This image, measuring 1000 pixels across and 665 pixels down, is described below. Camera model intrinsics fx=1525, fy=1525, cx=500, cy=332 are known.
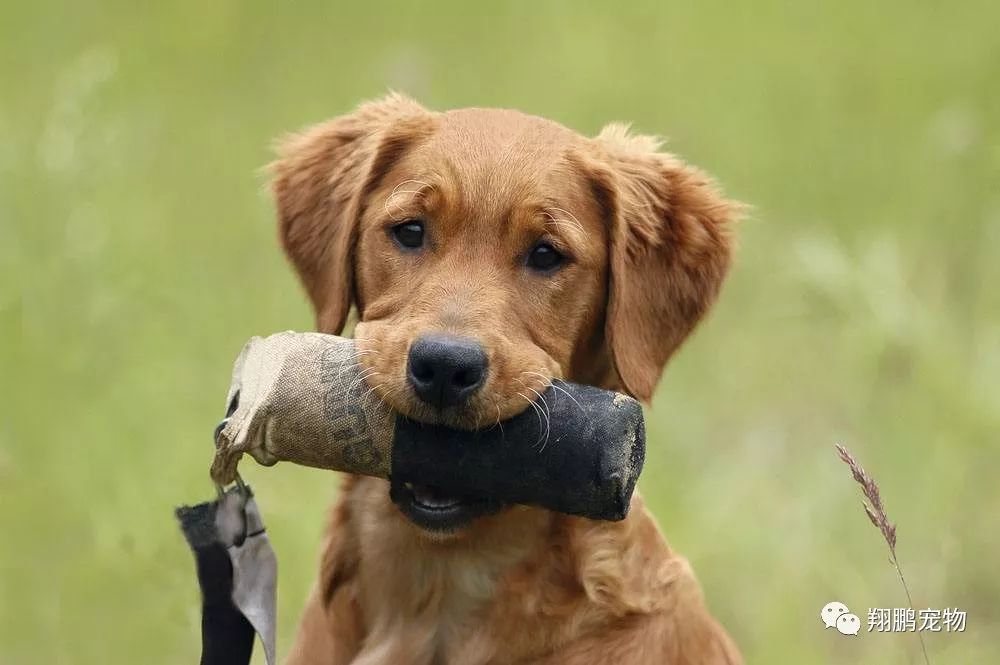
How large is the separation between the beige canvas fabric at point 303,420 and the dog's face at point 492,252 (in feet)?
0.27

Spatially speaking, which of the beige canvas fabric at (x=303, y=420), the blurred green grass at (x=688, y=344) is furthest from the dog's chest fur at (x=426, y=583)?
the blurred green grass at (x=688, y=344)

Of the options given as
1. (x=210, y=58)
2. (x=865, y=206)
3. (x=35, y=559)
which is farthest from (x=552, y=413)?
(x=210, y=58)

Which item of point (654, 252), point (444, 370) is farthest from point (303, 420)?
point (654, 252)

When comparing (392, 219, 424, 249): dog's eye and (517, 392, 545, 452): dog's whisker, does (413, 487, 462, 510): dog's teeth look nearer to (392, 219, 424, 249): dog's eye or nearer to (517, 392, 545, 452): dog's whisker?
(517, 392, 545, 452): dog's whisker

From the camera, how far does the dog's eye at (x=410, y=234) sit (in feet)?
13.9

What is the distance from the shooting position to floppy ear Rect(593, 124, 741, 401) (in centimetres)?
438

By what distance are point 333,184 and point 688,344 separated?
427 centimetres

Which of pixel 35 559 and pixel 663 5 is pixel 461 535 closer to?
pixel 35 559

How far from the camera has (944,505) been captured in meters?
6.32

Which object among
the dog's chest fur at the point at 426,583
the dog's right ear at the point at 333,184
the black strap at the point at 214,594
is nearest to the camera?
the black strap at the point at 214,594

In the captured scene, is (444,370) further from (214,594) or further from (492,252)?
(214,594)

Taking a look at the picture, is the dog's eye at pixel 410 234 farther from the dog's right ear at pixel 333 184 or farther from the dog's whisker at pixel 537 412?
the dog's whisker at pixel 537 412

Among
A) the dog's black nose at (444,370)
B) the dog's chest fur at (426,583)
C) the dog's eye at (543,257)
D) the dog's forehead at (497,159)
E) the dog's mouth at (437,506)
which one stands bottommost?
the dog's chest fur at (426,583)

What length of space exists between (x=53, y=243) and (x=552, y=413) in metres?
3.18
